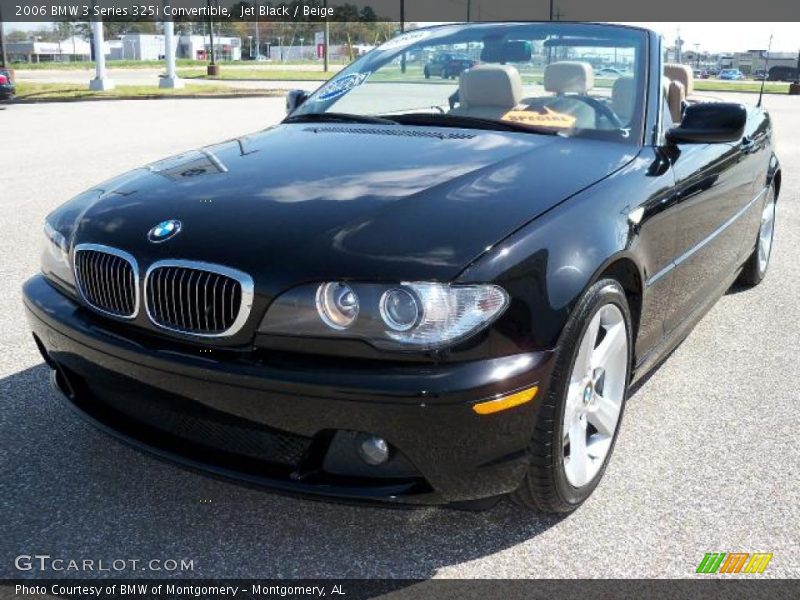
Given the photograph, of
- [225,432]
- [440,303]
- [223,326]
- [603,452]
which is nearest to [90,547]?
[225,432]

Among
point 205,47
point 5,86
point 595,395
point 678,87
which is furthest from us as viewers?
point 205,47

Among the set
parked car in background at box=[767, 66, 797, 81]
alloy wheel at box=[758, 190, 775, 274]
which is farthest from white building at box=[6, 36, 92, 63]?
alloy wheel at box=[758, 190, 775, 274]

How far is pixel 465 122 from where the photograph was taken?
11.3ft

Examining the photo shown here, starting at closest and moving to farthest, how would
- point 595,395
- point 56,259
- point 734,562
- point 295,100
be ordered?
point 734,562
point 595,395
point 56,259
point 295,100

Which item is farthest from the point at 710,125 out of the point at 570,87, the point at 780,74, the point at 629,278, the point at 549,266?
the point at 780,74

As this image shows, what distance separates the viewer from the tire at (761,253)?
5.25 meters

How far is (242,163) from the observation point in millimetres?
3055

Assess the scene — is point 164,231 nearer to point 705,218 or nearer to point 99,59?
point 705,218

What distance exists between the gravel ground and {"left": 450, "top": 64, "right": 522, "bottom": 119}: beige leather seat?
4.65ft

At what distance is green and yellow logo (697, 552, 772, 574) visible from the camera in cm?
238

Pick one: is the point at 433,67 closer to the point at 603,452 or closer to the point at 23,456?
the point at 603,452

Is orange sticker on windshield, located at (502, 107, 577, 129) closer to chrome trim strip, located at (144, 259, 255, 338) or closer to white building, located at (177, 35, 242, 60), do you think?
chrome trim strip, located at (144, 259, 255, 338)

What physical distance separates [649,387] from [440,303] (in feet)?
6.20

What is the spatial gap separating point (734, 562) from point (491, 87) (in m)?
2.23
